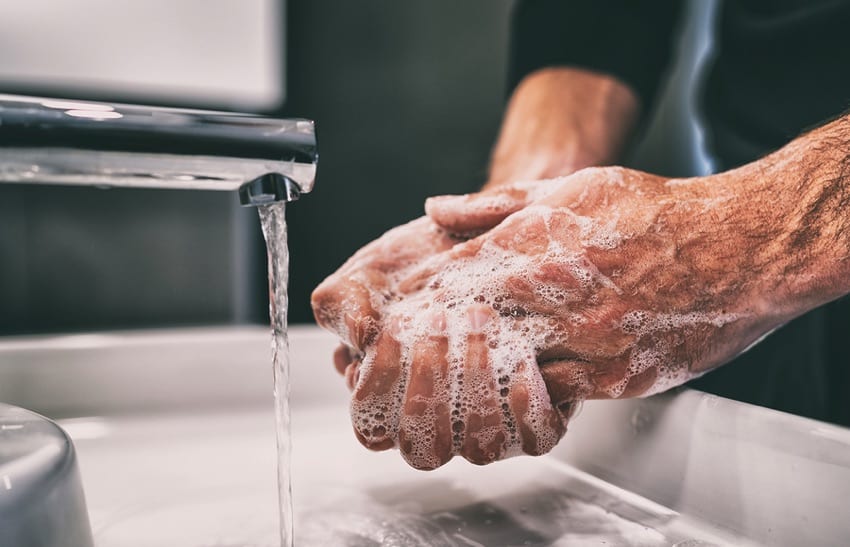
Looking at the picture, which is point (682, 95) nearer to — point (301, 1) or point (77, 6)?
point (301, 1)

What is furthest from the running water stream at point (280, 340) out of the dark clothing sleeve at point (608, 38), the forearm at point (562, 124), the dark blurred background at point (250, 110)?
the dark blurred background at point (250, 110)

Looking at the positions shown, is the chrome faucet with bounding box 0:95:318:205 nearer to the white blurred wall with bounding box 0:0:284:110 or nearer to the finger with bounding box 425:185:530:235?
the finger with bounding box 425:185:530:235

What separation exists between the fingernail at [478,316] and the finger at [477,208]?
0.24 feet

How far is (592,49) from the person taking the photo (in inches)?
33.2

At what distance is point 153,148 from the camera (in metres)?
0.31

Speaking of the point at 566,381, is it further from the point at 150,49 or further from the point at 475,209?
the point at 150,49

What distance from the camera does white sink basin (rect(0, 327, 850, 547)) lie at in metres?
0.36

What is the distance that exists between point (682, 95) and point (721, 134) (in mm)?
1292

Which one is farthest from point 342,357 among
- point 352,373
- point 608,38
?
point 608,38

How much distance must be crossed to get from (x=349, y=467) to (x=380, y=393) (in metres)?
0.16

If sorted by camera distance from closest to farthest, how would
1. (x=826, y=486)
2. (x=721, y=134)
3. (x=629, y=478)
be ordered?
(x=826, y=486), (x=629, y=478), (x=721, y=134)

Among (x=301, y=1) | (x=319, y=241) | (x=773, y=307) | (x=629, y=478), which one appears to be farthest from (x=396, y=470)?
(x=301, y=1)

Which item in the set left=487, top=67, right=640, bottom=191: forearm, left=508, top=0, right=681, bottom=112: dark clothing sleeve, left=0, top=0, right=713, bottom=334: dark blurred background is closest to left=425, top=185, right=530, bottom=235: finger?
left=487, top=67, right=640, bottom=191: forearm

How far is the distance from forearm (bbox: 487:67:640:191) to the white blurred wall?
0.74 m
